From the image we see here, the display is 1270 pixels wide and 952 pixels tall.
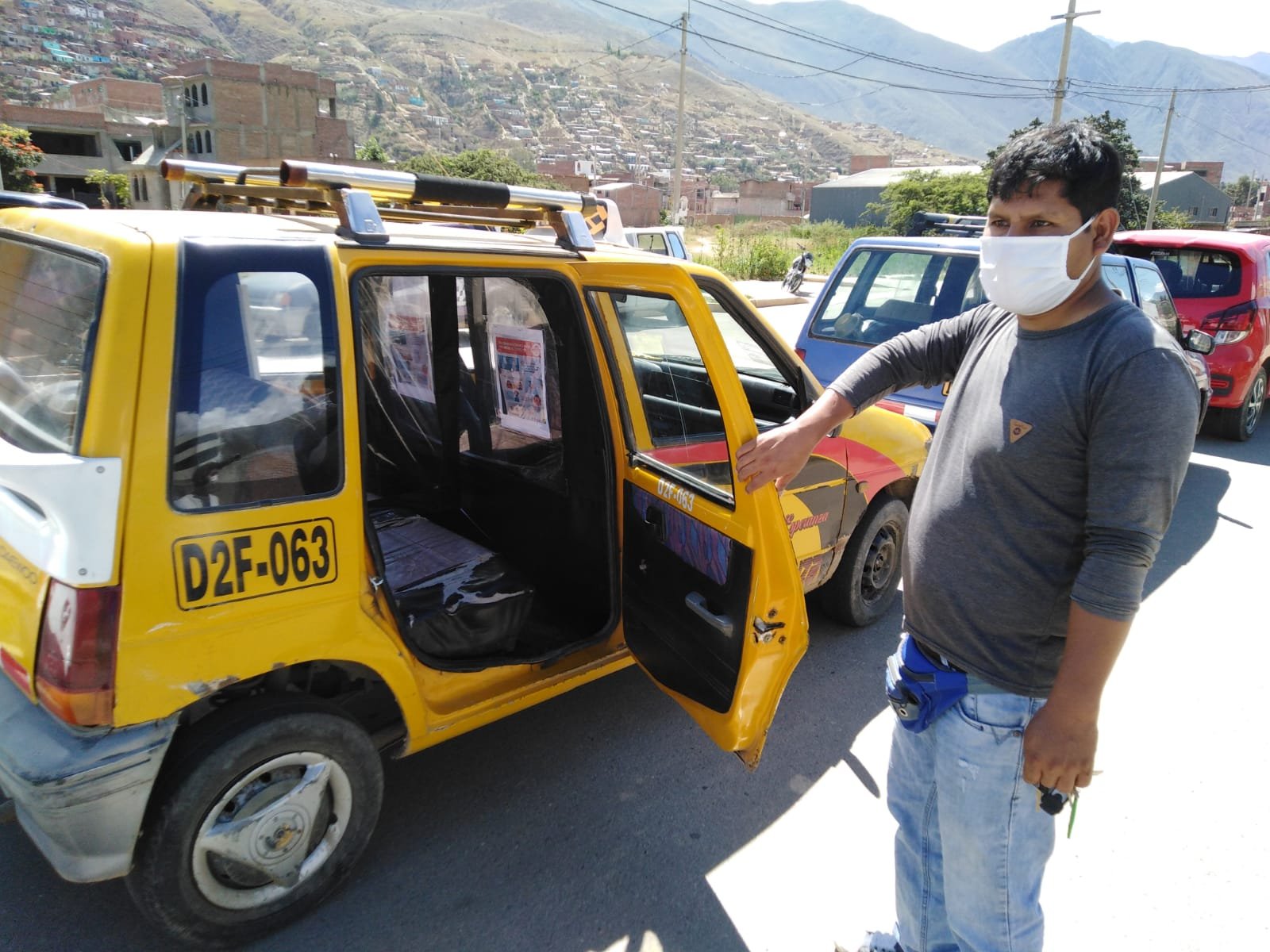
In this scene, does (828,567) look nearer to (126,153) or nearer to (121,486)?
(121,486)

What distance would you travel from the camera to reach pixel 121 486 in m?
1.70

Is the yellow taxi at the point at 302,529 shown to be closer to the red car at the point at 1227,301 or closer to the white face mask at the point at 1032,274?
the white face mask at the point at 1032,274

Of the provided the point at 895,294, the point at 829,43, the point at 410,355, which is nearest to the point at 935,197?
the point at 829,43

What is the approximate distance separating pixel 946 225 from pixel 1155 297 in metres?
1.83

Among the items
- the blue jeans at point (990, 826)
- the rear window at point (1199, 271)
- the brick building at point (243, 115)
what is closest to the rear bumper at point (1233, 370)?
the rear window at point (1199, 271)

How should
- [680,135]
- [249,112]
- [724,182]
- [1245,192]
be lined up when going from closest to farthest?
1. [680,135]
2. [249,112]
3. [1245,192]
4. [724,182]

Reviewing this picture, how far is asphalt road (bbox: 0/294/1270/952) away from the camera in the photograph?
2254 mm

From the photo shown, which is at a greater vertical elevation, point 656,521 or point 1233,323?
point 1233,323

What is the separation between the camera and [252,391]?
6.41 feet

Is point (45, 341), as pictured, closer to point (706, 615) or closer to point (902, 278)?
point (706, 615)

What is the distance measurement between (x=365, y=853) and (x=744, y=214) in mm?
97788

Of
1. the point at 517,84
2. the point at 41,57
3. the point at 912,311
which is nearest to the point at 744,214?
the point at 517,84

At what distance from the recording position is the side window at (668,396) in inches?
105

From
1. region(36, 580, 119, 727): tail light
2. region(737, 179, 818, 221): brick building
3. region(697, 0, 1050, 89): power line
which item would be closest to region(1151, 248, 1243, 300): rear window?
Result: region(36, 580, 119, 727): tail light
